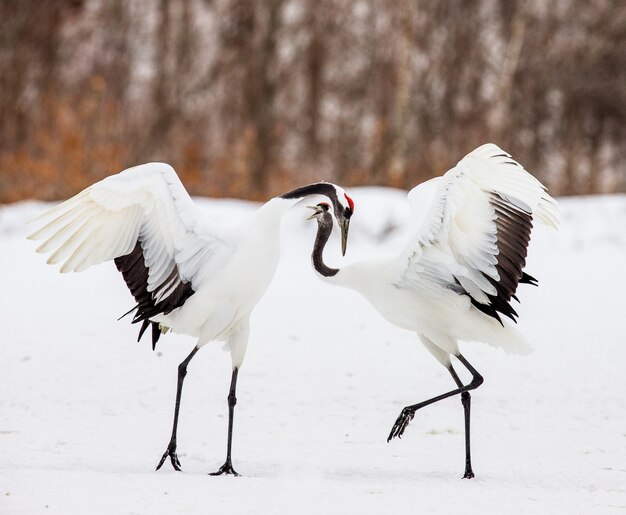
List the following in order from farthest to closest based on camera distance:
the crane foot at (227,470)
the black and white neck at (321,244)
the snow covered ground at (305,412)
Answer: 1. the black and white neck at (321,244)
2. the crane foot at (227,470)
3. the snow covered ground at (305,412)

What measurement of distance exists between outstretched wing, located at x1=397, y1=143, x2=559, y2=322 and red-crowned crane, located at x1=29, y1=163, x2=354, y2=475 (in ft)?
2.16

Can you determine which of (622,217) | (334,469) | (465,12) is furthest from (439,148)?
(334,469)

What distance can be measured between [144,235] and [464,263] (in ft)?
5.22

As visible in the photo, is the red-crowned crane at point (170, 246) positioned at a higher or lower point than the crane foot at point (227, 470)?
higher

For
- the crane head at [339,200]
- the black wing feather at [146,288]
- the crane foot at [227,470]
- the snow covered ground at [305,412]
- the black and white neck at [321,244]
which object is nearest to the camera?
the snow covered ground at [305,412]

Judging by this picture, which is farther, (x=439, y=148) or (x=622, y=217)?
(x=439, y=148)

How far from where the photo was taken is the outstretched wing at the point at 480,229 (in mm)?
4984

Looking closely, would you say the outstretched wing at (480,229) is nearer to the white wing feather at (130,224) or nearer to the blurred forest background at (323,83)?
the white wing feather at (130,224)

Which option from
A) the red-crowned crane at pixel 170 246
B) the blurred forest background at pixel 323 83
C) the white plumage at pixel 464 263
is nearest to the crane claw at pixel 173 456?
the red-crowned crane at pixel 170 246

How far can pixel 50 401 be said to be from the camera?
21.6 feet

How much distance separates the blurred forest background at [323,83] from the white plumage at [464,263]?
11.3 metres

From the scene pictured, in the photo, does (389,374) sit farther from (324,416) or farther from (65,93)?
(65,93)

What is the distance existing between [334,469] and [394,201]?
873 cm

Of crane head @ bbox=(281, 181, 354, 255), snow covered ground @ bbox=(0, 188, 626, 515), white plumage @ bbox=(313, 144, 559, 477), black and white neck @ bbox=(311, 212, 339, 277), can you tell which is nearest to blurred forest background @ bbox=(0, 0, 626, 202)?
snow covered ground @ bbox=(0, 188, 626, 515)
